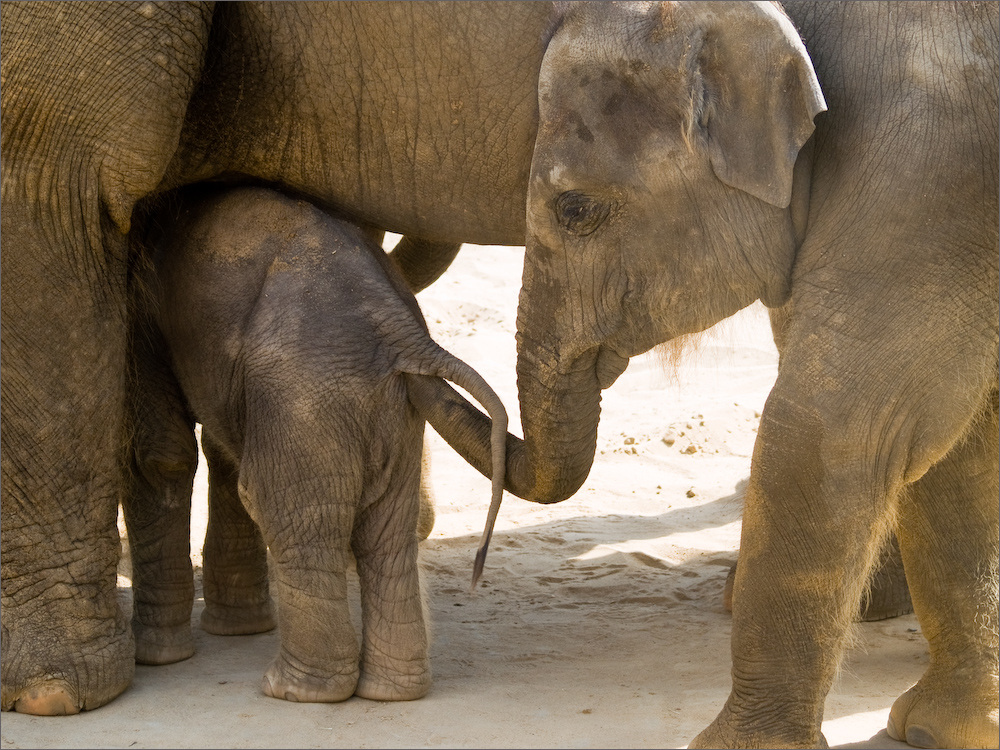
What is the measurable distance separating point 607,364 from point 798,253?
0.50 meters

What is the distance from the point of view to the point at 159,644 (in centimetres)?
351

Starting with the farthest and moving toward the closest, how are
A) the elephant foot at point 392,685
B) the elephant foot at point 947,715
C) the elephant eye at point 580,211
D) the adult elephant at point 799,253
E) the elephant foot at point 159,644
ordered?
the elephant foot at point 159,644 < the elephant foot at point 392,685 < the elephant foot at point 947,715 < the elephant eye at point 580,211 < the adult elephant at point 799,253

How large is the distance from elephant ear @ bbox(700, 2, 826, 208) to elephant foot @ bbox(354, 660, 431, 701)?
4.35 feet

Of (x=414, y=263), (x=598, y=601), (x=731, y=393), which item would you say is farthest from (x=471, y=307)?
(x=598, y=601)

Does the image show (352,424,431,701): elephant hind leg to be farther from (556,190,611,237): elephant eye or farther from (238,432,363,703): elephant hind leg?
(556,190,611,237): elephant eye

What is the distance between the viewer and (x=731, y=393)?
6.42 m

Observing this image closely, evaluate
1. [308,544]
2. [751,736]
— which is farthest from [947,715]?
[308,544]

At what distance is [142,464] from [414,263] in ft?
4.55

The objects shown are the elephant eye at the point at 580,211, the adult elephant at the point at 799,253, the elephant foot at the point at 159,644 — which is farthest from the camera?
the elephant foot at the point at 159,644

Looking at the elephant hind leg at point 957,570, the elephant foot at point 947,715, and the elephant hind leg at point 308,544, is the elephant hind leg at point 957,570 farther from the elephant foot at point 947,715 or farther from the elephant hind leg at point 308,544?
the elephant hind leg at point 308,544

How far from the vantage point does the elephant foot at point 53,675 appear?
125 inches

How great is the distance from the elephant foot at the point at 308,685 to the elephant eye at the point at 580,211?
1.12 m

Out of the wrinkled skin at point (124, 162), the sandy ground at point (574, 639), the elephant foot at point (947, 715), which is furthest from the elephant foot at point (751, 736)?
the wrinkled skin at point (124, 162)

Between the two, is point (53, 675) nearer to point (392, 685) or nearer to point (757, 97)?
point (392, 685)
